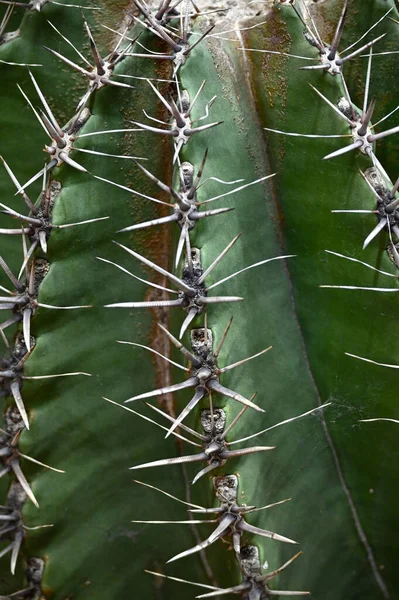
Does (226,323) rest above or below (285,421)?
above

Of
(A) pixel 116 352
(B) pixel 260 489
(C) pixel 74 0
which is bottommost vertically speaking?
(B) pixel 260 489

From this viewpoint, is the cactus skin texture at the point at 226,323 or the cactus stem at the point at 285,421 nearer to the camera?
the cactus stem at the point at 285,421

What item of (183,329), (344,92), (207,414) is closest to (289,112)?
(344,92)

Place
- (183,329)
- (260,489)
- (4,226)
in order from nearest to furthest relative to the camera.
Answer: (183,329)
(260,489)
(4,226)

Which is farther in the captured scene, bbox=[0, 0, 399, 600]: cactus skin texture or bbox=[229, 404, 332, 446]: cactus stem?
bbox=[0, 0, 399, 600]: cactus skin texture

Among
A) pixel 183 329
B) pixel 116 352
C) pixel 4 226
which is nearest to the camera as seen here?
pixel 183 329

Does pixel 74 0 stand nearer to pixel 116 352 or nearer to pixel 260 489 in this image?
pixel 116 352

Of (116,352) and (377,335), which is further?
(116,352)

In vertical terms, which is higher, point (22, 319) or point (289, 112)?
point (289, 112)
